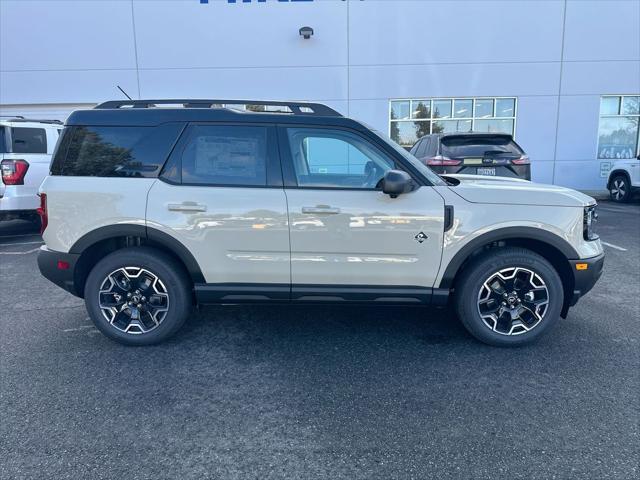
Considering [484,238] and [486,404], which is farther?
[484,238]

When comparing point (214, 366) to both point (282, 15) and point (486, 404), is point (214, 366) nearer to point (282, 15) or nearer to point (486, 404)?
point (486, 404)

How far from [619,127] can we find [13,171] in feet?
52.6

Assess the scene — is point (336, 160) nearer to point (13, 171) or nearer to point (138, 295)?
point (138, 295)

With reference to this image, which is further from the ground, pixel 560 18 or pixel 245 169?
pixel 560 18

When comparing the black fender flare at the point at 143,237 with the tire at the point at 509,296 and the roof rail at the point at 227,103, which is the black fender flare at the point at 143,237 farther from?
the tire at the point at 509,296

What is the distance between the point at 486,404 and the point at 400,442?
0.72m

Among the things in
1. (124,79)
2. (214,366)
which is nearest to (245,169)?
(214,366)

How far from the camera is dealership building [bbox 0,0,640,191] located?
13.4 m

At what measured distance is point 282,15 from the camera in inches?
531

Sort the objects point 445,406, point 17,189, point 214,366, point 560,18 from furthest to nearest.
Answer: point 560,18, point 17,189, point 214,366, point 445,406

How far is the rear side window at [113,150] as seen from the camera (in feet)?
11.9

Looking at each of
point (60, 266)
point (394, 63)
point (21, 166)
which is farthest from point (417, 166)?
point (394, 63)

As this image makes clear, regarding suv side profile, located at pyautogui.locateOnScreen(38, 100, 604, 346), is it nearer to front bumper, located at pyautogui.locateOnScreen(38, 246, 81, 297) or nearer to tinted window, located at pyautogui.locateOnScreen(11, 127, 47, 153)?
front bumper, located at pyautogui.locateOnScreen(38, 246, 81, 297)

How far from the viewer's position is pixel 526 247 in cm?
370
